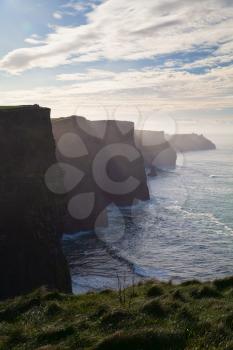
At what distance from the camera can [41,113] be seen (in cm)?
4534

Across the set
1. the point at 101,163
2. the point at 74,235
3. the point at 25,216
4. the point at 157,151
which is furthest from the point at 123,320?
the point at 157,151

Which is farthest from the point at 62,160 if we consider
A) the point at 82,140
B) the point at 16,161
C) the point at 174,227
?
the point at 16,161

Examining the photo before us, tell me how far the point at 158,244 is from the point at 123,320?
44189mm

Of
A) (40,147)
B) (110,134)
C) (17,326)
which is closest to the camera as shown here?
(17,326)

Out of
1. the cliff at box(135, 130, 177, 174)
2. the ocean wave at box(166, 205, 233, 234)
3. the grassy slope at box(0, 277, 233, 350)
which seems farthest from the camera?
the cliff at box(135, 130, 177, 174)

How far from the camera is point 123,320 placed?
1485 cm

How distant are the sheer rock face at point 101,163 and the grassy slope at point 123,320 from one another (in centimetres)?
4876

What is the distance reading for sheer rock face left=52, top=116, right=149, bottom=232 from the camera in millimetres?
75000

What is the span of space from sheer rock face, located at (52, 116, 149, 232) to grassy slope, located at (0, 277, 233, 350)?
48.8 meters

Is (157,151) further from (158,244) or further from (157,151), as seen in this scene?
(158,244)

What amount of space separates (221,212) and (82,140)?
3068 cm

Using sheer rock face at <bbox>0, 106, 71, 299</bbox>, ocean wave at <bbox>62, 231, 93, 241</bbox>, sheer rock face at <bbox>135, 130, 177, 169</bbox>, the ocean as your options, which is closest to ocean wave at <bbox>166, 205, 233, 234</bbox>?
the ocean

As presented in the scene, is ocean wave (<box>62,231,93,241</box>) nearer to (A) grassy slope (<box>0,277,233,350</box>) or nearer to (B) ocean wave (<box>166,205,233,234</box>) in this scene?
(B) ocean wave (<box>166,205,233,234</box>)

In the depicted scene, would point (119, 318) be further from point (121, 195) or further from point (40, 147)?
point (121, 195)
